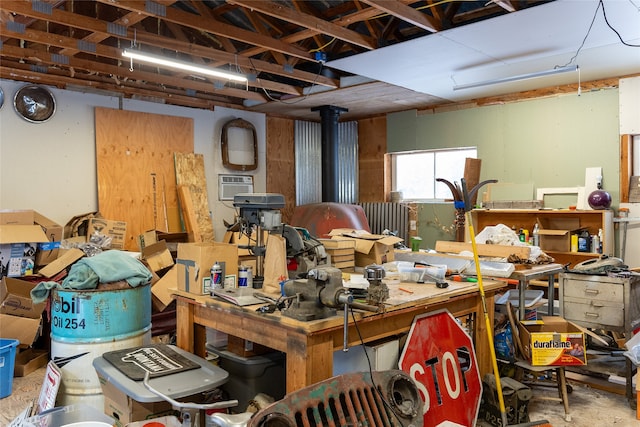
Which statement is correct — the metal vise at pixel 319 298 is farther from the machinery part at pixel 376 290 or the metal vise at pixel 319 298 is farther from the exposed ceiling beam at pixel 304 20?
the exposed ceiling beam at pixel 304 20

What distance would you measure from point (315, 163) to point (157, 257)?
4.20 meters

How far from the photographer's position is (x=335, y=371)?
2.25 m

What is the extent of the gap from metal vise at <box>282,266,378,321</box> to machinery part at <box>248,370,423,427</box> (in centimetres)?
27

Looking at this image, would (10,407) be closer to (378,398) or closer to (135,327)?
(135,327)

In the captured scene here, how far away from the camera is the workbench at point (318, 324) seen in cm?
189

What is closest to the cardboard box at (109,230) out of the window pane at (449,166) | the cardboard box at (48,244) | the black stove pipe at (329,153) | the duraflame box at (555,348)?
the cardboard box at (48,244)

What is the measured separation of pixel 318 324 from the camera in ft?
6.11

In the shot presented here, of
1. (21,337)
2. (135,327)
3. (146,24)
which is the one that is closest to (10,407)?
(21,337)

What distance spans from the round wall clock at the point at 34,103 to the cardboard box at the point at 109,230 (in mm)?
1361

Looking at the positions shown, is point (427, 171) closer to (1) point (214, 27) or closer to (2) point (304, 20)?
(2) point (304, 20)

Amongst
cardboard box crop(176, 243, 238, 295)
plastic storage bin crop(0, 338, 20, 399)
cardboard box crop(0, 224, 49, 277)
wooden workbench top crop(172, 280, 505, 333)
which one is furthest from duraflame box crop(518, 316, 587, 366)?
cardboard box crop(0, 224, 49, 277)

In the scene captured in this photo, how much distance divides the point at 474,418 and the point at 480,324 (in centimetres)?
55

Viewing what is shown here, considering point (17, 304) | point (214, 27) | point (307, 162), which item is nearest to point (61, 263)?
point (17, 304)

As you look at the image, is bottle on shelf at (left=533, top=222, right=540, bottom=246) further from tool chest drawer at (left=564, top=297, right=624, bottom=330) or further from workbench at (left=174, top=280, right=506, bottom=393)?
workbench at (left=174, top=280, right=506, bottom=393)
